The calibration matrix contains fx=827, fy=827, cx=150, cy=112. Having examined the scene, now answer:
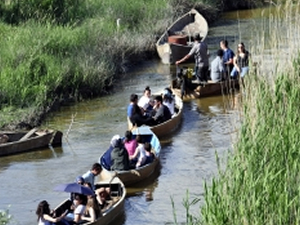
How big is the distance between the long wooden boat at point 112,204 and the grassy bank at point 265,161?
2.78 meters

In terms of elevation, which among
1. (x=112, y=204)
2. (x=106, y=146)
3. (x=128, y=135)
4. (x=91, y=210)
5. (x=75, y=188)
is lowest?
(x=106, y=146)

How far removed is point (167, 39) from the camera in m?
30.5

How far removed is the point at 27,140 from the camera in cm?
1928

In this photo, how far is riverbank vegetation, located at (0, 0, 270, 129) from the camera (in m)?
22.4

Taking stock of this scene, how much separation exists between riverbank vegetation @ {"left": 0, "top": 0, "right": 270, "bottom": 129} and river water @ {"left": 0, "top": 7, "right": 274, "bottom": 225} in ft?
1.98

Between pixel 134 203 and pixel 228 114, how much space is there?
709 cm

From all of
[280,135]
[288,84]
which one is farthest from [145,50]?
[280,135]

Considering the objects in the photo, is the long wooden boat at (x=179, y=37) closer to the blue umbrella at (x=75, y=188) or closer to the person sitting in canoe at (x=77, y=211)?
the person sitting in canoe at (x=77, y=211)

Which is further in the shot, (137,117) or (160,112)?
(160,112)

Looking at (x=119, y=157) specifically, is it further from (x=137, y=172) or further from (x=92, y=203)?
(x=92, y=203)

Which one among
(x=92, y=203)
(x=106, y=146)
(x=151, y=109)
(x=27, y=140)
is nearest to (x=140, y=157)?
(x=106, y=146)

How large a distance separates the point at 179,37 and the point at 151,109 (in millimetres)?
8502

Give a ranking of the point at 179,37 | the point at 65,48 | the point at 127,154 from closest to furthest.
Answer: the point at 127,154
the point at 65,48
the point at 179,37

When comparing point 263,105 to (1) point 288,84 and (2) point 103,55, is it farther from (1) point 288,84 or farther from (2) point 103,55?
(2) point 103,55
